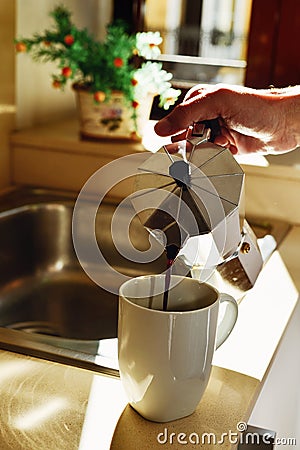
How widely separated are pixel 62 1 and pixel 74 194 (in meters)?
0.53

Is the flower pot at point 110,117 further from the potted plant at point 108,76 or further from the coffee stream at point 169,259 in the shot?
the coffee stream at point 169,259

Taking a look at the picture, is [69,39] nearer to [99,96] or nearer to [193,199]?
[99,96]

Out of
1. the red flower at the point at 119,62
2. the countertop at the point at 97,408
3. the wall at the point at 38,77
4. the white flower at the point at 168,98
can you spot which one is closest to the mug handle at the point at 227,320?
the countertop at the point at 97,408

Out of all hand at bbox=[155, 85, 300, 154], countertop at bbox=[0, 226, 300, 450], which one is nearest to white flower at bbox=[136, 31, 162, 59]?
hand at bbox=[155, 85, 300, 154]

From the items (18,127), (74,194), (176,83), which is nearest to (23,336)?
(74,194)

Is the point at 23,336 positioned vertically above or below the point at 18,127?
below

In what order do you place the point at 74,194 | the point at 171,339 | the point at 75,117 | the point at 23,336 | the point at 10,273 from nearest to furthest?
1. the point at 171,339
2. the point at 23,336
3. the point at 10,273
4. the point at 74,194
5. the point at 75,117

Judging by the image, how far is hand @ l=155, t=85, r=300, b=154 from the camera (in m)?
0.79

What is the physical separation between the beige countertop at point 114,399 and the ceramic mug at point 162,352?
0.09ft

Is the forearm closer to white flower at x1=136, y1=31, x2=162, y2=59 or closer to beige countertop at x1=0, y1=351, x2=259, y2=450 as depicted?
beige countertop at x1=0, y1=351, x2=259, y2=450

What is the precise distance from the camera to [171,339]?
0.65 m

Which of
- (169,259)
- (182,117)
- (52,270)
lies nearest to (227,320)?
(169,259)

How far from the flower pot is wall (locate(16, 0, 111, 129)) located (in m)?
0.14

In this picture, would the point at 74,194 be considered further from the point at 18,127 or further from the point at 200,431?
the point at 200,431
